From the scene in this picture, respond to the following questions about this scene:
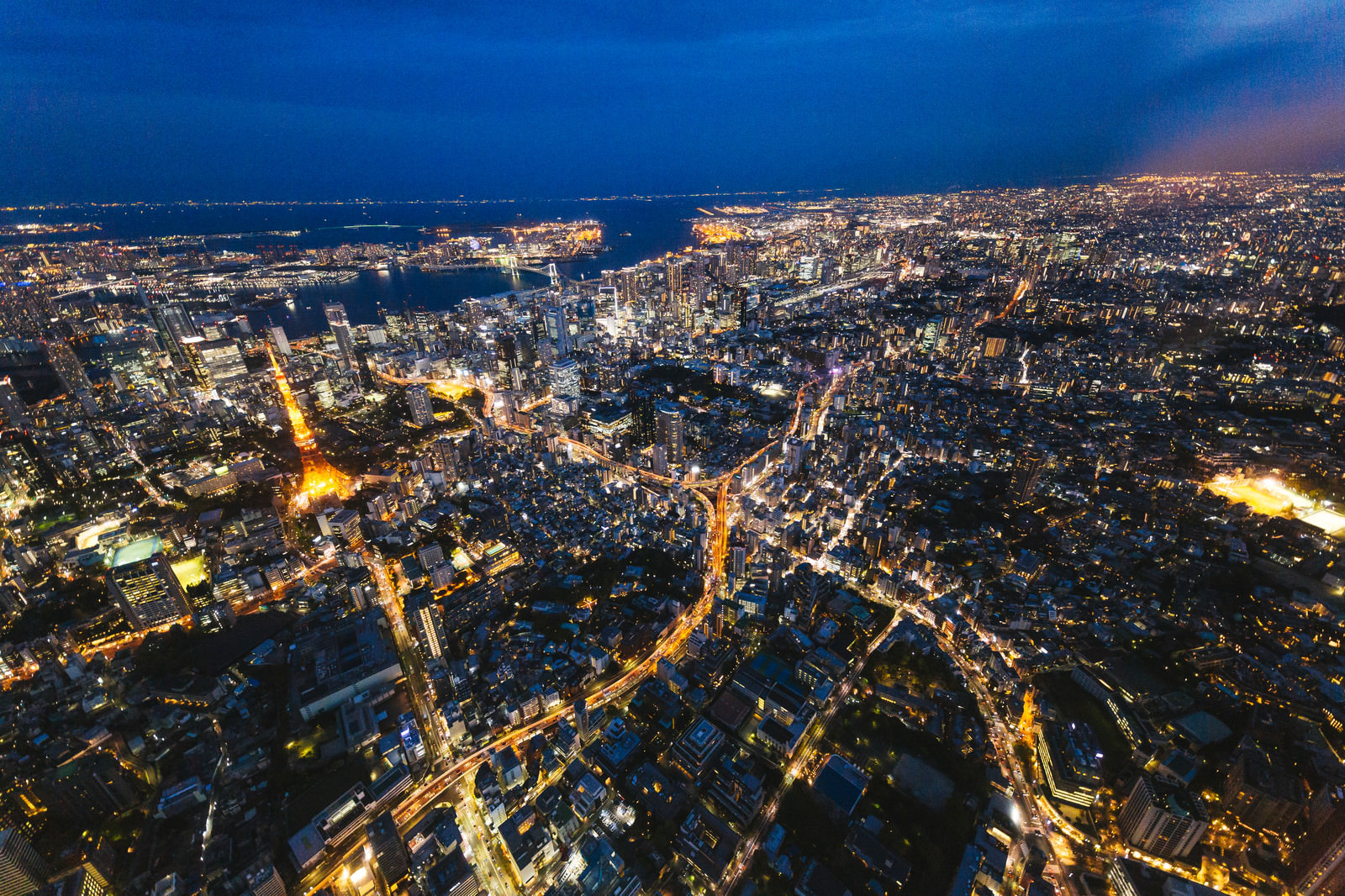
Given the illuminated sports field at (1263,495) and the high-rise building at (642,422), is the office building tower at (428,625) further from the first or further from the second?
the illuminated sports field at (1263,495)

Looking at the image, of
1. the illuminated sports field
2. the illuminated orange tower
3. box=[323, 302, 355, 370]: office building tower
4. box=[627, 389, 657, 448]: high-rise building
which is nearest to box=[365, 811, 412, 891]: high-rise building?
the illuminated orange tower

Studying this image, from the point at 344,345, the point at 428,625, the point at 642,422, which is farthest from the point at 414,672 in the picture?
the point at 344,345

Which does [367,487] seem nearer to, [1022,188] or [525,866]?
[525,866]

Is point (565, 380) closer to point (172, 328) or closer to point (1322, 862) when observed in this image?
point (172, 328)

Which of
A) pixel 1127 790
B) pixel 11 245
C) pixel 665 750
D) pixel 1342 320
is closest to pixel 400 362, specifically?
pixel 665 750

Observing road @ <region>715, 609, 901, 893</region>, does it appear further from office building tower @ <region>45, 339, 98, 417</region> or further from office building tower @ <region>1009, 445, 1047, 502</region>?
office building tower @ <region>45, 339, 98, 417</region>

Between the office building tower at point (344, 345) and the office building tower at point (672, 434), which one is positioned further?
the office building tower at point (344, 345)

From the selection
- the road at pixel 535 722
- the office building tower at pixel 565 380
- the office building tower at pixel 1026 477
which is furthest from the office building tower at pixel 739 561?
the office building tower at pixel 565 380
